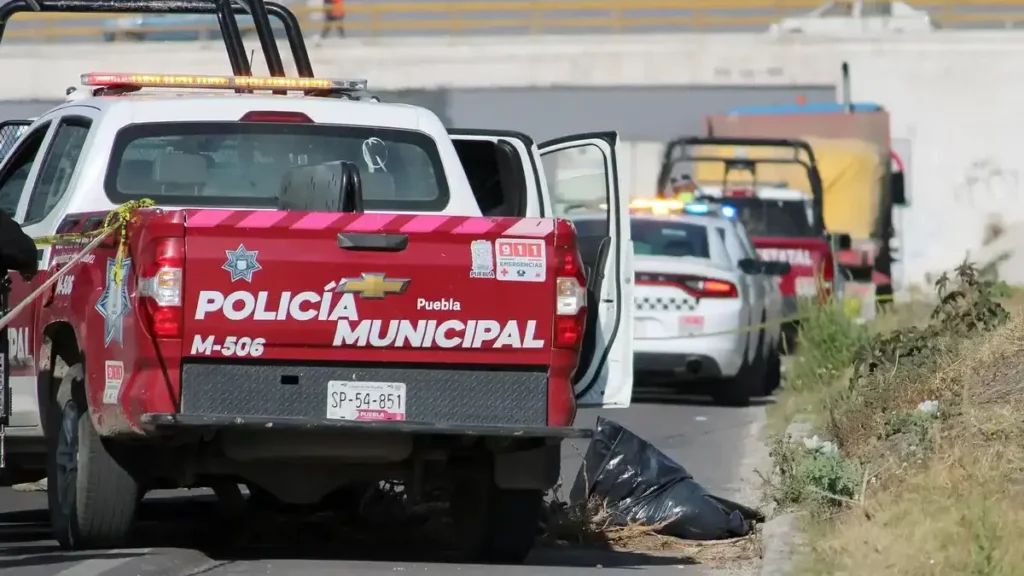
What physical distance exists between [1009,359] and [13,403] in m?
4.76

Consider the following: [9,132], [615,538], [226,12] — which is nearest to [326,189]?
[615,538]

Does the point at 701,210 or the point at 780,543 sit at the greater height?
the point at 701,210

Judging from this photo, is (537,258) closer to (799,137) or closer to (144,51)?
(799,137)

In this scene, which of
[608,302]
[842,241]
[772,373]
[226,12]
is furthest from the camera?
[842,241]

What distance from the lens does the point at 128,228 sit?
776 centimetres

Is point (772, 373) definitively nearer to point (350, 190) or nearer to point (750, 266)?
point (750, 266)

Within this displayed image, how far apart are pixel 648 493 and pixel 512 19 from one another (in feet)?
117

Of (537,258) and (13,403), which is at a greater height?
(537,258)

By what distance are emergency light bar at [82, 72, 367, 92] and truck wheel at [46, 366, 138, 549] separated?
1.81 metres

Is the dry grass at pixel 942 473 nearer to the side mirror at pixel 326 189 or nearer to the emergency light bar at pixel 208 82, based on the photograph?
the side mirror at pixel 326 189

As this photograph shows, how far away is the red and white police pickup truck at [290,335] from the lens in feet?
25.2

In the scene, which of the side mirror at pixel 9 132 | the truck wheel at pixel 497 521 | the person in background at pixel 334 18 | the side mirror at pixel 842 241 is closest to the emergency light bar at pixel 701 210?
the side mirror at pixel 842 241

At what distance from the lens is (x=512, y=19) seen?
44.6 meters

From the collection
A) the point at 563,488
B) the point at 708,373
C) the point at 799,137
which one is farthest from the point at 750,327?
the point at 799,137
